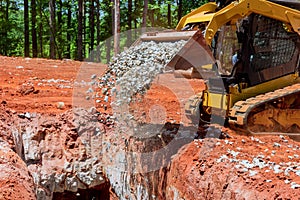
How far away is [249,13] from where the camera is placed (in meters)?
5.55

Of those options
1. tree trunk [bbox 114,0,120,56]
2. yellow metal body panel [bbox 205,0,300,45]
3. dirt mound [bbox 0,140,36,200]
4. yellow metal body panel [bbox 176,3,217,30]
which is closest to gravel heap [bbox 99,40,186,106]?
yellow metal body panel [bbox 205,0,300,45]

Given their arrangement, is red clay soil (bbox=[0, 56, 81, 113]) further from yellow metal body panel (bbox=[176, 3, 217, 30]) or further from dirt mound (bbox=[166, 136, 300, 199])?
dirt mound (bbox=[166, 136, 300, 199])

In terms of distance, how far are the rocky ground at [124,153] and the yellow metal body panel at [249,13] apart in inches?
40.4

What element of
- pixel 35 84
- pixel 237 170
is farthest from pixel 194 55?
pixel 35 84

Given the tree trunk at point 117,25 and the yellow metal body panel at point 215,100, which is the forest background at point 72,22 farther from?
the yellow metal body panel at point 215,100

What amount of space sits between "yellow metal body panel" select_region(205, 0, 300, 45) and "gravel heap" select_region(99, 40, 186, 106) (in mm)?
554

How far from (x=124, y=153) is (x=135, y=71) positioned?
1724 mm

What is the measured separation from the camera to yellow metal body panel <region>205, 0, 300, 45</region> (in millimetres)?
5285

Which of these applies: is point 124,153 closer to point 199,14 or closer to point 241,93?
point 241,93

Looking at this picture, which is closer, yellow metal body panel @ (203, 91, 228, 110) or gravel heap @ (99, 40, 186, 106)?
gravel heap @ (99, 40, 186, 106)

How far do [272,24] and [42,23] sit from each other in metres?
14.6

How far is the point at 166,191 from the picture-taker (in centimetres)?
551

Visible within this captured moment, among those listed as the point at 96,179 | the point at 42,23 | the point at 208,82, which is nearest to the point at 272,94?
the point at 208,82

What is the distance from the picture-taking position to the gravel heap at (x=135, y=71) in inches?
196
